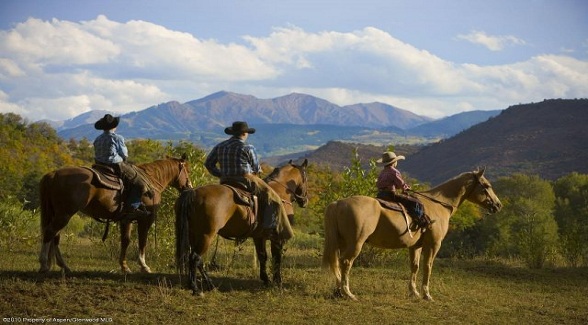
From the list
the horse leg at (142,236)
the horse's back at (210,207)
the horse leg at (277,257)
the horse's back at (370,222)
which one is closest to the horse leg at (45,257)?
the horse leg at (142,236)

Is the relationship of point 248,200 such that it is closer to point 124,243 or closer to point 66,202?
point 124,243

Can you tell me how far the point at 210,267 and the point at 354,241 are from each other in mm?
3863

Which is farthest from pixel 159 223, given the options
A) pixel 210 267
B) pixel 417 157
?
pixel 417 157

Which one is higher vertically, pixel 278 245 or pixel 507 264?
pixel 278 245

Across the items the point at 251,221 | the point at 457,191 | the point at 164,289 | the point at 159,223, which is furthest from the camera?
the point at 159,223

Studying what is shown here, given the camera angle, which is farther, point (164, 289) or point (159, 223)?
point (159, 223)

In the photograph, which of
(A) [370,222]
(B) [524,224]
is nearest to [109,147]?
(A) [370,222]

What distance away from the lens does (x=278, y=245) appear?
10.3 m

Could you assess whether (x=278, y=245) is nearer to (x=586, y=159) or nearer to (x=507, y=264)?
(x=507, y=264)

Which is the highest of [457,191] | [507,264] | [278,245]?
[457,191]

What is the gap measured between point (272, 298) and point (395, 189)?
292 centimetres

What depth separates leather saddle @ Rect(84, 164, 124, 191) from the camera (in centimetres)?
994

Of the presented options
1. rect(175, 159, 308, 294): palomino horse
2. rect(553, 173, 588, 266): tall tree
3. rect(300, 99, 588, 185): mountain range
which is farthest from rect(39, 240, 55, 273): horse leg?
rect(300, 99, 588, 185): mountain range

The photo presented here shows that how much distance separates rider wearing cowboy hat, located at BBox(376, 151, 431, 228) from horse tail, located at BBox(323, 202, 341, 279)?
44.8 inches
